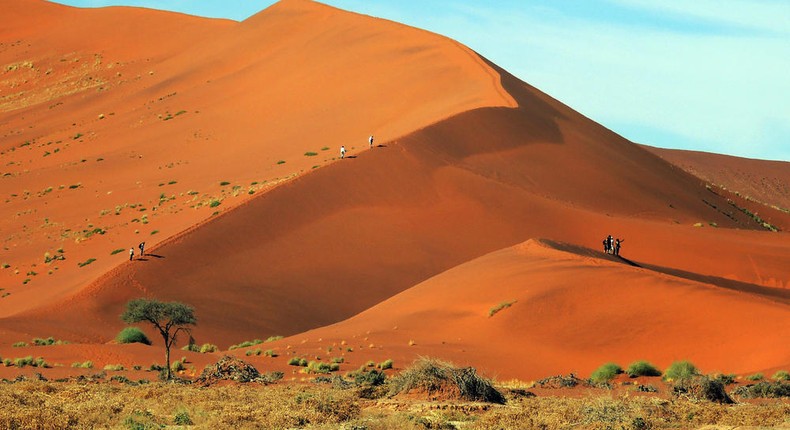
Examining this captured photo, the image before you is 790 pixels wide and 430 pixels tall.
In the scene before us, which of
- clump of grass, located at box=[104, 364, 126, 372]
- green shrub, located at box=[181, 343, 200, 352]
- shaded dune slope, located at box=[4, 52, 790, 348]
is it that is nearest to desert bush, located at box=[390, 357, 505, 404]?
clump of grass, located at box=[104, 364, 126, 372]

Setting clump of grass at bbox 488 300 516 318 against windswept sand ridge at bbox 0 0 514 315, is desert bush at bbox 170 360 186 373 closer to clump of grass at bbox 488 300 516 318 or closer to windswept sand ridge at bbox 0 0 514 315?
clump of grass at bbox 488 300 516 318

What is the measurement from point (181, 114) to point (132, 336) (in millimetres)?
44346

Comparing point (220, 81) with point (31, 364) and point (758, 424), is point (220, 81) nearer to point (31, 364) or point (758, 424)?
point (31, 364)

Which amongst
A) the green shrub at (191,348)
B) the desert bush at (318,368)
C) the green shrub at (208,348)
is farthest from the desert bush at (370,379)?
the green shrub at (208,348)

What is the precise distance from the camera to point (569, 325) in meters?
34.9

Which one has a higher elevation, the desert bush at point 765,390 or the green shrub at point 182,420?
the desert bush at point 765,390

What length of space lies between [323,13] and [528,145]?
113ft

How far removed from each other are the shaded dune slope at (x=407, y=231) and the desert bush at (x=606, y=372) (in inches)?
271

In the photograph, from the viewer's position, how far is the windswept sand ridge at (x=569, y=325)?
3186 cm

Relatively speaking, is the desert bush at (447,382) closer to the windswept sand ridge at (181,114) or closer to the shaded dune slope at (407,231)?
the shaded dune slope at (407,231)

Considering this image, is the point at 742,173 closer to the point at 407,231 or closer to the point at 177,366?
the point at 407,231

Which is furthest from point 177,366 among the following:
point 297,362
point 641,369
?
point 641,369

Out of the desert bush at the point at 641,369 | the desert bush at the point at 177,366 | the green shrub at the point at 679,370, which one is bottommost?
the desert bush at the point at 177,366

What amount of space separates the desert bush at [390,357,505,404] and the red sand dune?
842cm
